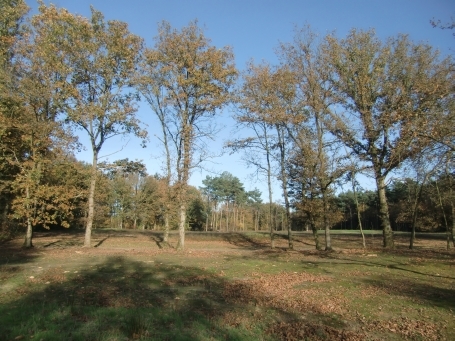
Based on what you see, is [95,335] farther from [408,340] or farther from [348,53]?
[348,53]

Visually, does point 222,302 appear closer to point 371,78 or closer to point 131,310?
point 131,310

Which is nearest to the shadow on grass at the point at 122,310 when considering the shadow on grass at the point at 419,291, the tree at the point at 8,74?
the shadow on grass at the point at 419,291

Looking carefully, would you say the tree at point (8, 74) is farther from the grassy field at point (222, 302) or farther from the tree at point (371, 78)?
the tree at point (371, 78)

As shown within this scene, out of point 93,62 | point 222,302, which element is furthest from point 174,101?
point 222,302

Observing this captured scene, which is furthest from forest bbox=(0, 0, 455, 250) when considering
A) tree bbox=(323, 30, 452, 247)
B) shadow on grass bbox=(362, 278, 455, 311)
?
shadow on grass bbox=(362, 278, 455, 311)

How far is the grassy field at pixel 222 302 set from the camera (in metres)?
6.04

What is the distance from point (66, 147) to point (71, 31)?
737 cm

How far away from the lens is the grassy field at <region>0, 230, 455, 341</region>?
604 cm

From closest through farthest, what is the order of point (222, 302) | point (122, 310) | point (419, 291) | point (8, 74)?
point (122, 310)
point (222, 302)
point (419, 291)
point (8, 74)

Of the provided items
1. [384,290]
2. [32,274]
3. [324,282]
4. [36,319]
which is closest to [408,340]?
[384,290]

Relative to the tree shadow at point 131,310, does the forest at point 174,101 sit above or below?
above

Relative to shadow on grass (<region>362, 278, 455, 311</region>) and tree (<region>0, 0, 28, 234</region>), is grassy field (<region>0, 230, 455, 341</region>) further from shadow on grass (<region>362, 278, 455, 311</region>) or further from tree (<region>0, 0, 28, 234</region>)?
tree (<region>0, 0, 28, 234</region>)

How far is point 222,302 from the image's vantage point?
8.19 m

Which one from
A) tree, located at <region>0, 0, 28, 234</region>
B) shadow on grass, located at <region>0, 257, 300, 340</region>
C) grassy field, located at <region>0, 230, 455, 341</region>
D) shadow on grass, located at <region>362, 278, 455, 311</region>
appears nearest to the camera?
shadow on grass, located at <region>0, 257, 300, 340</region>
